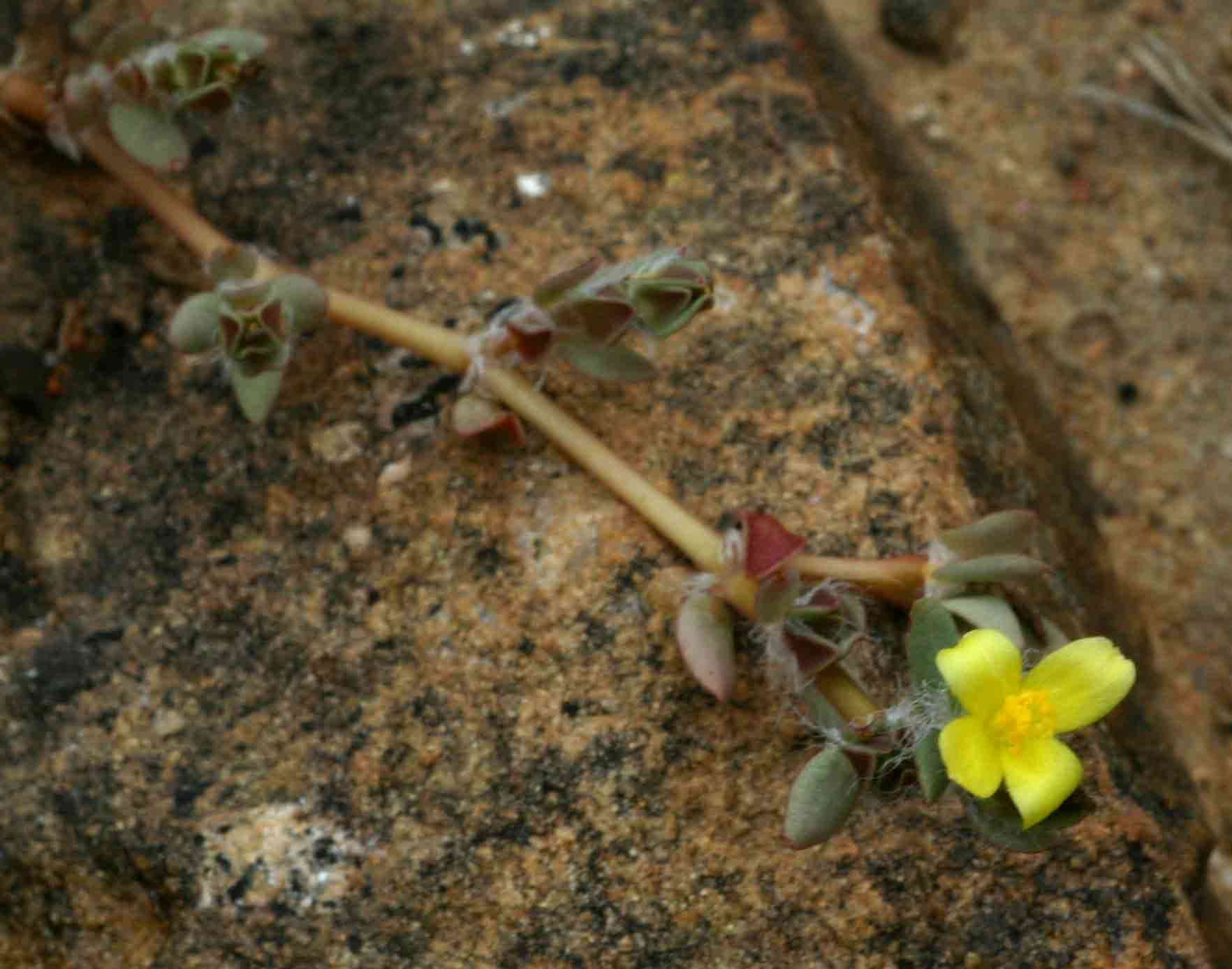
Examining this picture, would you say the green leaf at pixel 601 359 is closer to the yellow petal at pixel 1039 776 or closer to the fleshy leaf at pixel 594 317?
the fleshy leaf at pixel 594 317

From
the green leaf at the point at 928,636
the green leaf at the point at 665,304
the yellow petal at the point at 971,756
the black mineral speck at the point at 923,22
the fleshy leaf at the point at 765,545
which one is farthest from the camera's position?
the black mineral speck at the point at 923,22

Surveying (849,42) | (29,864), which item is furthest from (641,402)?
(849,42)

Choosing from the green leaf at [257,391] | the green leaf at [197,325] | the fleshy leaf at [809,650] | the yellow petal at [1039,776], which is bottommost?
the green leaf at [257,391]

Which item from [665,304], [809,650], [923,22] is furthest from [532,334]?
[923,22]

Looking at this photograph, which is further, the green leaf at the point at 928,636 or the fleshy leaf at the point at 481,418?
the fleshy leaf at the point at 481,418

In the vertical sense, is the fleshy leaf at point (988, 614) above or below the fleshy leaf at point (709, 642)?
above

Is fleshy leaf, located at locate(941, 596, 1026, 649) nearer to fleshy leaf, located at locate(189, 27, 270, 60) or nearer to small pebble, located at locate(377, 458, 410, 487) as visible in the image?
small pebble, located at locate(377, 458, 410, 487)

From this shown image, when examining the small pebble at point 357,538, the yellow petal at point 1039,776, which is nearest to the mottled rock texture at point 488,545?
the small pebble at point 357,538
